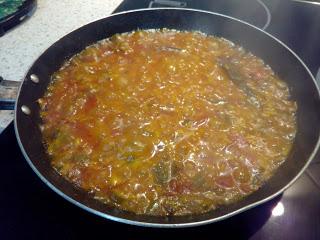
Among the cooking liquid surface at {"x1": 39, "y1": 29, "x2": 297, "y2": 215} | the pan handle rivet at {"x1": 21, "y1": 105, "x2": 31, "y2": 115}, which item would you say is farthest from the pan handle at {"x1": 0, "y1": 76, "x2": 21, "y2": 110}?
the cooking liquid surface at {"x1": 39, "y1": 29, "x2": 297, "y2": 215}

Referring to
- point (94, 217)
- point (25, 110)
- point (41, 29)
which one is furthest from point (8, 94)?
point (41, 29)

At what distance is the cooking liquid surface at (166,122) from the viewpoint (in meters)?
1.69

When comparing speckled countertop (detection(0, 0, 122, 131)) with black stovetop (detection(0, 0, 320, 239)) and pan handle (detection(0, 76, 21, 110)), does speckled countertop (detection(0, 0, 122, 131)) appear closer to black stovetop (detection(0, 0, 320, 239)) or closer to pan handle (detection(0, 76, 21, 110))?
pan handle (detection(0, 76, 21, 110))

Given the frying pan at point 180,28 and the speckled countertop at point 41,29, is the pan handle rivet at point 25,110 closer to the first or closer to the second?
the frying pan at point 180,28

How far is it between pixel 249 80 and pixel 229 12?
93 centimetres

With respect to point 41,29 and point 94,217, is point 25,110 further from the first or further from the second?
point 41,29

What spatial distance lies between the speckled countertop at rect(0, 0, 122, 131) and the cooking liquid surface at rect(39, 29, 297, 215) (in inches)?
19.2

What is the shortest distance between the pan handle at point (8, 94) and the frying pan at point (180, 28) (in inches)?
2.6

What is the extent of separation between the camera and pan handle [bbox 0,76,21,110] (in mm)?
1899

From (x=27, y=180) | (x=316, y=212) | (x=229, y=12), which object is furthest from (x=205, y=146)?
(x=229, y=12)

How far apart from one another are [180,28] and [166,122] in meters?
1.04

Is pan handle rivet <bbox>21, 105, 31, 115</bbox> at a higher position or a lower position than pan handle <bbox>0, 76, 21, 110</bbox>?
lower

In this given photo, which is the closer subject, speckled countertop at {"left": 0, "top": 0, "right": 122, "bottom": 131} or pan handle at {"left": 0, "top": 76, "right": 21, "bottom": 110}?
pan handle at {"left": 0, "top": 76, "right": 21, "bottom": 110}

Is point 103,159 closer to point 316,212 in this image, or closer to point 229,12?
point 316,212
